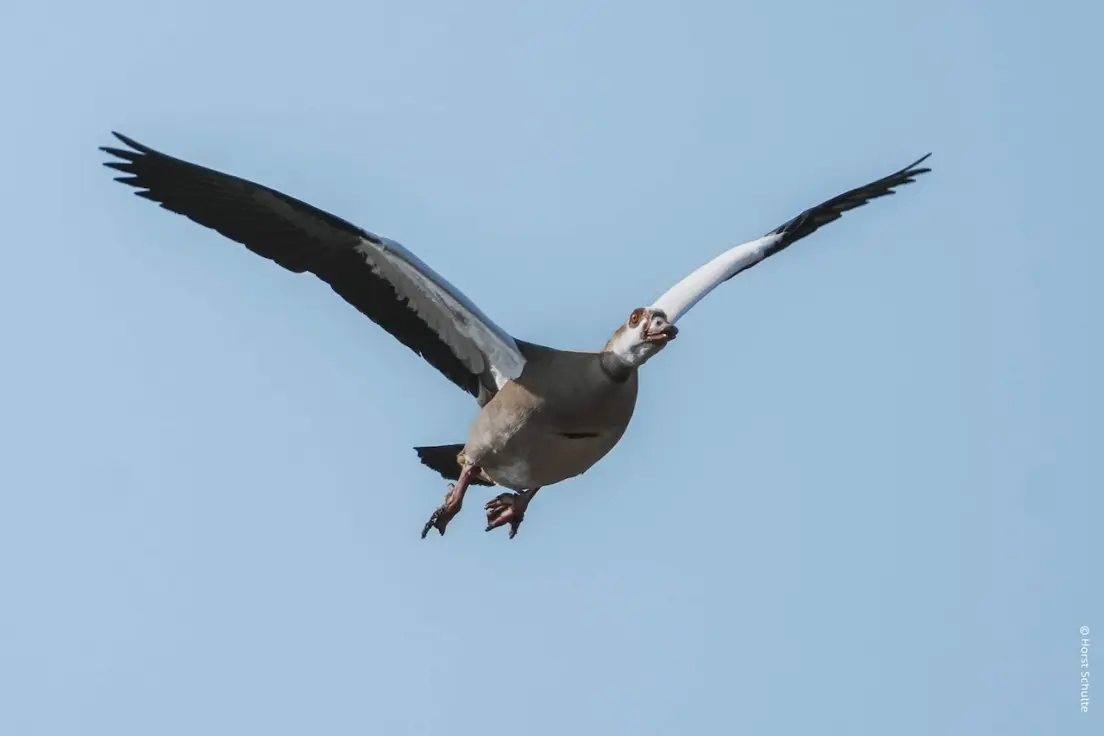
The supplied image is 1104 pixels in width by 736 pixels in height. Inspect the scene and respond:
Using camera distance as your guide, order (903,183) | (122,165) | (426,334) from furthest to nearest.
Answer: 1. (903,183)
2. (426,334)
3. (122,165)

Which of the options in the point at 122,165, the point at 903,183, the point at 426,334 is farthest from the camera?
the point at 903,183

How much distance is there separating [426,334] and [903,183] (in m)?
3.47

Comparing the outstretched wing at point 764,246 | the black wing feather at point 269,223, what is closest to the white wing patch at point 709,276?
the outstretched wing at point 764,246

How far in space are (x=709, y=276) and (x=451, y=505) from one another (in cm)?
217

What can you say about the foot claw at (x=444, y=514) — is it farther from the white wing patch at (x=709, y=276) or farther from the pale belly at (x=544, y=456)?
the white wing patch at (x=709, y=276)

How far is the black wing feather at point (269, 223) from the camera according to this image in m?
12.8

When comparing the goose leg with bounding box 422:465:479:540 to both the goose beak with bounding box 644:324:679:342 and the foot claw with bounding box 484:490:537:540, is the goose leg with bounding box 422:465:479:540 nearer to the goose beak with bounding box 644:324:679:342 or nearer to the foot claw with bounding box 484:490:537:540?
the foot claw with bounding box 484:490:537:540

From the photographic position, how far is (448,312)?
1339 cm

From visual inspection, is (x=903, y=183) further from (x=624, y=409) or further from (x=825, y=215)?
(x=624, y=409)

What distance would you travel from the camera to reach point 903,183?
1483 cm

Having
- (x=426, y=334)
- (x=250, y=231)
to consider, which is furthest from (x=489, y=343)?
(x=250, y=231)

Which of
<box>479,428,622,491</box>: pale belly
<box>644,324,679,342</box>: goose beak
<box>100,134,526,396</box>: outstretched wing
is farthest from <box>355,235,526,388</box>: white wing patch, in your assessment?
<box>644,324,679,342</box>: goose beak

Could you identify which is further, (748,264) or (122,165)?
(748,264)

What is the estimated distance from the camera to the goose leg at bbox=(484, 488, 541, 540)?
14.4 meters
